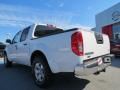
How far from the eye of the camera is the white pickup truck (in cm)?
424

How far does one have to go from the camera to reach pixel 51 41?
4.87 m

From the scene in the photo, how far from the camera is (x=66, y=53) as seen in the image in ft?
14.4

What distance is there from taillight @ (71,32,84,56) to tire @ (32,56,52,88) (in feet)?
3.99

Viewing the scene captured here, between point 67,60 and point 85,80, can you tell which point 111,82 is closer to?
point 85,80

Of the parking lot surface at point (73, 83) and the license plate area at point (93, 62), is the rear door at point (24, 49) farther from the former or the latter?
the license plate area at point (93, 62)

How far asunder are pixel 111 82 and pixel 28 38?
10.1 feet

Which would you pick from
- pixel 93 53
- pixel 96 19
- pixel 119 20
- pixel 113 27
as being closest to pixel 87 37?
pixel 93 53

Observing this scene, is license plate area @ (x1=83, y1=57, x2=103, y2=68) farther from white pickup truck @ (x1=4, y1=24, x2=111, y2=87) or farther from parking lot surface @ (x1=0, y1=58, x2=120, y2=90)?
parking lot surface @ (x1=0, y1=58, x2=120, y2=90)

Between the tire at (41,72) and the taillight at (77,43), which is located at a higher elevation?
the taillight at (77,43)

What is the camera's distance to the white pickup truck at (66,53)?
4238mm

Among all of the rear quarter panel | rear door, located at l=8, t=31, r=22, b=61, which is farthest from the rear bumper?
rear door, located at l=8, t=31, r=22, b=61

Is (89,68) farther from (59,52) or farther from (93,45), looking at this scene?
(59,52)

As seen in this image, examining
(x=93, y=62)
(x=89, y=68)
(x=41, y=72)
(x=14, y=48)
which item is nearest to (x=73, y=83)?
(x=41, y=72)

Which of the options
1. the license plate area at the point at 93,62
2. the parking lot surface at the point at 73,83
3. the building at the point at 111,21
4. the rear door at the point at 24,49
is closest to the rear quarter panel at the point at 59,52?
the license plate area at the point at 93,62
